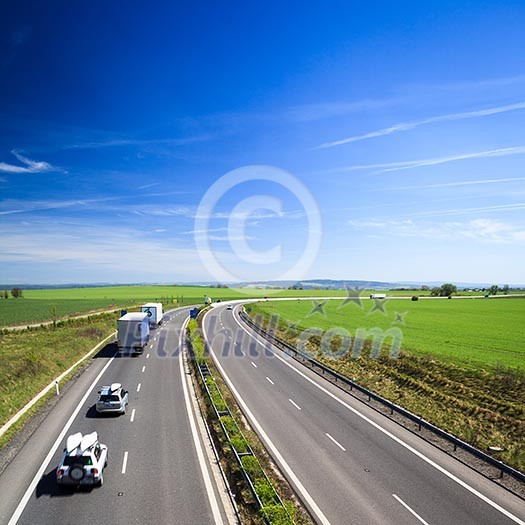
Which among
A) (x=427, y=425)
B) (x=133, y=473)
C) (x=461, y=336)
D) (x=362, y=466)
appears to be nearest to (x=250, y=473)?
(x=133, y=473)

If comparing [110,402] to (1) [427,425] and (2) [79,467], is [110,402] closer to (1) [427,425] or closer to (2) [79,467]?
(2) [79,467]

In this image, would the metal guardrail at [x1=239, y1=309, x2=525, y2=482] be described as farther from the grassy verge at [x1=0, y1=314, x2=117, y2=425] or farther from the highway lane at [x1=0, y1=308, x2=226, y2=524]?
the grassy verge at [x1=0, y1=314, x2=117, y2=425]

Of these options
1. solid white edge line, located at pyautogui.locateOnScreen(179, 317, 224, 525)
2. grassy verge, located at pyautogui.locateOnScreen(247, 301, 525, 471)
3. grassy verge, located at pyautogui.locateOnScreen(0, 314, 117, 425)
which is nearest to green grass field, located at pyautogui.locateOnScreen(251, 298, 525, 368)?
grassy verge, located at pyautogui.locateOnScreen(247, 301, 525, 471)

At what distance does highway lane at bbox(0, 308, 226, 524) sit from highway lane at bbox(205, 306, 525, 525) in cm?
493

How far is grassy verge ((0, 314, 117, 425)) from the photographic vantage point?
91.8 ft

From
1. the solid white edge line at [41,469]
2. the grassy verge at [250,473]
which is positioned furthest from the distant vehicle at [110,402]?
the grassy verge at [250,473]

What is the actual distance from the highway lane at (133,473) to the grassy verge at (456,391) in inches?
650

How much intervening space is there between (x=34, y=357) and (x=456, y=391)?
39.0 m

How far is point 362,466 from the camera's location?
1847 centimetres

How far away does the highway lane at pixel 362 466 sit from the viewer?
1495 cm

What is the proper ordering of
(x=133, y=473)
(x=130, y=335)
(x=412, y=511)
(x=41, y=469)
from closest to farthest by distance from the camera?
(x=412, y=511)
(x=133, y=473)
(x=41, y=469)
(x=130, y=335)

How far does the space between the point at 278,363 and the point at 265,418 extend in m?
16.4

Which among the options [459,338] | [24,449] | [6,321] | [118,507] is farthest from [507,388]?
[6,321]

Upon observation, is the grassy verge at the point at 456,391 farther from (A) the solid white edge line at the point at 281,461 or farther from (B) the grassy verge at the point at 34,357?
(B) the grassy verge at the point at 34,357
